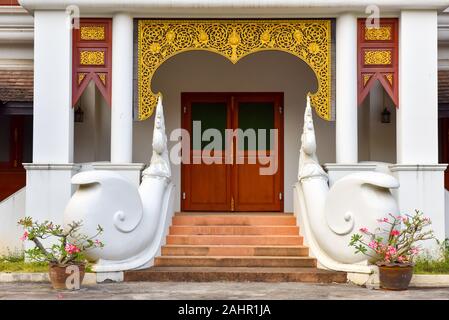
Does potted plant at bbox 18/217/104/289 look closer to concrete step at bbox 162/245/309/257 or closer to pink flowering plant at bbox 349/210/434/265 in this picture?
concrete step at bbox 162/245/309/257

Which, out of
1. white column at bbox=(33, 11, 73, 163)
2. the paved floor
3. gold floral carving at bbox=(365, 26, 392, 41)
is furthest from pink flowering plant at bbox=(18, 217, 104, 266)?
gold floral carving at bbox=(365, 26, 392, 41)

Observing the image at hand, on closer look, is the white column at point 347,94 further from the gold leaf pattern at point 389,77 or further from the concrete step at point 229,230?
the concrete step at point 229,230

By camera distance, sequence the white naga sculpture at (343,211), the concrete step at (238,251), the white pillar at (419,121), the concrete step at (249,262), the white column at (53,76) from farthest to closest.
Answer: the white column at (53,76) → the white pillar at (419,121) → the concrete step at (238,251) → the concrete step at (249,262) → the white naga sculpture at (343,211)

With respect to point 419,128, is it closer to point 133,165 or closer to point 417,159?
point 417,159

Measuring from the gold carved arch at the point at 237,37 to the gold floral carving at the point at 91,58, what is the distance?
582 mm

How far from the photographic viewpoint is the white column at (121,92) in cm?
1153

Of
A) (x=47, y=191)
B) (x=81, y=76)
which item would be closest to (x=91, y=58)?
(x=81, y=76)

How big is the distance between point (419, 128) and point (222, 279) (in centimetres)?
344

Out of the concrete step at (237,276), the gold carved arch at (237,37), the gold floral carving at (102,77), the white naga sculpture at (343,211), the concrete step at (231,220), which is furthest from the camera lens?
the concrete step at (231,220)

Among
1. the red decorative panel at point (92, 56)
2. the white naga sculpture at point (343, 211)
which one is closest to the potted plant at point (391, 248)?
the white naga sculpture at point (343, 211)

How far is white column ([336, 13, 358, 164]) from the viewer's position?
11.5 metres

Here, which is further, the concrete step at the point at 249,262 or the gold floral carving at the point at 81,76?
the gold floral carving at the point at 81,76

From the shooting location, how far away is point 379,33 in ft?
38.4

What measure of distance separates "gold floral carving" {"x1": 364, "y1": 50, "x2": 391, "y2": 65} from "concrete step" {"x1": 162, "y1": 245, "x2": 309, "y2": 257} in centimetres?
276
